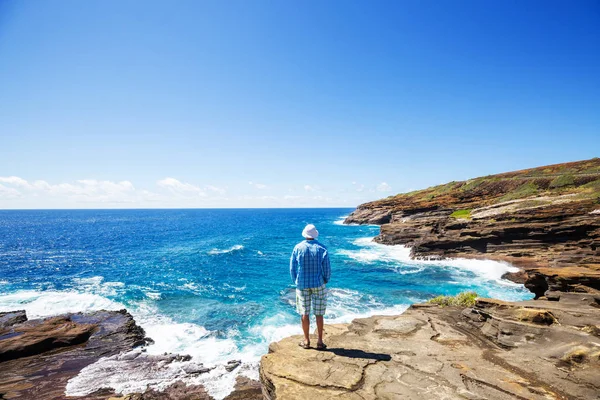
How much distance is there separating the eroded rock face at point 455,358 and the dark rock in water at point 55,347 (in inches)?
425

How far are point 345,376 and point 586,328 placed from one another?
6550 millimetres

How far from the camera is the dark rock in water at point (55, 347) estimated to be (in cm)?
1141

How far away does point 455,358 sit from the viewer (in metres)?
6.71

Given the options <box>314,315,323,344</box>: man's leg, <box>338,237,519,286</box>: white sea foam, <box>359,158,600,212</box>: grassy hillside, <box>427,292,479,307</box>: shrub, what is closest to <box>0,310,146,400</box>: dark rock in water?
<box>314,315,323,344</box>: man's leg

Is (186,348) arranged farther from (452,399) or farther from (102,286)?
(102,286)

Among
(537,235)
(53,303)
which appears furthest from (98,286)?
(537,235)

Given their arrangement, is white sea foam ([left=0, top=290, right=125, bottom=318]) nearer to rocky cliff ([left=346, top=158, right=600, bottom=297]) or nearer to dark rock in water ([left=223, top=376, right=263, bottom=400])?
dark rock in water ([left=223, top=376, right=263, bottom=400])

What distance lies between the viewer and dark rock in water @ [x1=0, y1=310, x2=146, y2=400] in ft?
37.4

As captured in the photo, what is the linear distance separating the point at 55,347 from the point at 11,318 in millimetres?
6085

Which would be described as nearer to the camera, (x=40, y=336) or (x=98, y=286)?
(x=40, y=336)

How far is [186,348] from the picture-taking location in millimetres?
14477

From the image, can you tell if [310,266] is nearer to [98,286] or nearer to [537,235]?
[98,286]

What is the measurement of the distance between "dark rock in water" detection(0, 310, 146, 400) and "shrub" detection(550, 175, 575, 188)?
5260cm

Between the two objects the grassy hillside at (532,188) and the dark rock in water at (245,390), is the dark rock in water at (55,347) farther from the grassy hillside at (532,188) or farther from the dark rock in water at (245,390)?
the grassy hillside at (532,188)
